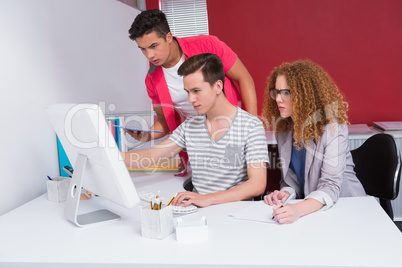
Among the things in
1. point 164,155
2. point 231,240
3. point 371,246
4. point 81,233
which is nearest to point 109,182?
point 81,233

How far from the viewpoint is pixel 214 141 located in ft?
6.24

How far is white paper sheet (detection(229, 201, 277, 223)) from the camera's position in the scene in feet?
4.56

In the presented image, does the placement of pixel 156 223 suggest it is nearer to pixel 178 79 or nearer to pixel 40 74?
pixel 40 74

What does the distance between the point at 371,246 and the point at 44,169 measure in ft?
4.70

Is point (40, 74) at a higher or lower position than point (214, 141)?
higher

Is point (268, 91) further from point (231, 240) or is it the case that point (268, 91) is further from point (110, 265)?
point (110, 265)

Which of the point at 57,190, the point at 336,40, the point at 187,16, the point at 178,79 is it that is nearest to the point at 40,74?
the point at 57,190

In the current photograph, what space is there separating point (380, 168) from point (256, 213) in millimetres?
762

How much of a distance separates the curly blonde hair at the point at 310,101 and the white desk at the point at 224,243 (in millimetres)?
348

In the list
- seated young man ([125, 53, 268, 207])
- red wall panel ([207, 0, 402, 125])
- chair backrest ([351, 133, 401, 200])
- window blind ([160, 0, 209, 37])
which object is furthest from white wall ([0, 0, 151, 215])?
chair backrest ([351, 133, 401, 200])

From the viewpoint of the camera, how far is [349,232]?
4.07 feet

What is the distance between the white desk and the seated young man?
1.10 ft

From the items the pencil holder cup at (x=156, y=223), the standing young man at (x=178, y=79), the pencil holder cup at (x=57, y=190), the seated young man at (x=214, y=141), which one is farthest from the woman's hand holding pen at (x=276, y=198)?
the pencil holder cup at (x=57, y=190)

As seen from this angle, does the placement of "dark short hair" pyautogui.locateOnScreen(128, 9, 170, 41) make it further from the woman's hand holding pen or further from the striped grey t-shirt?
the woman's hand holding pen
